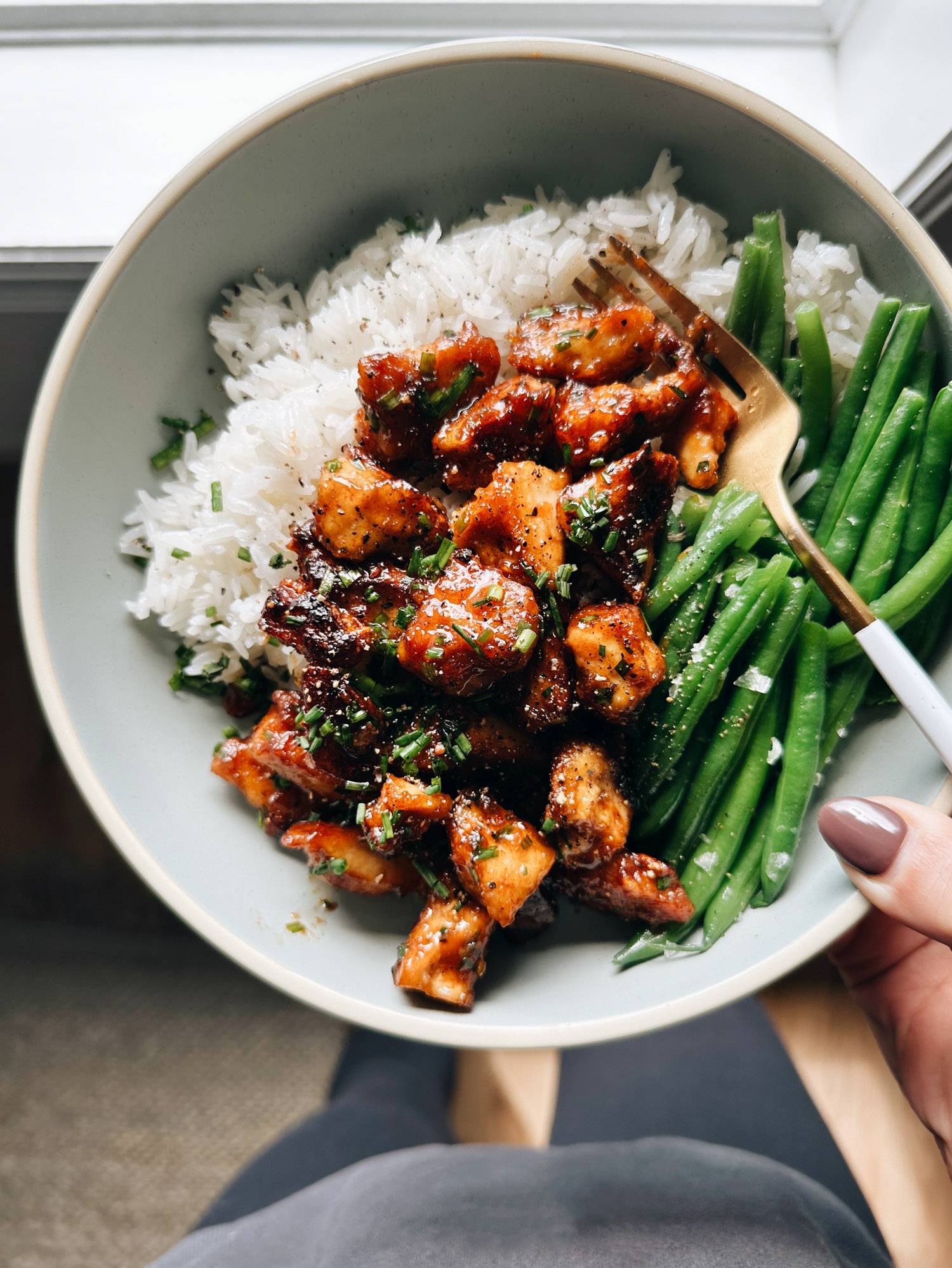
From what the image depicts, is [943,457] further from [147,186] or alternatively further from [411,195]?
[147,186]

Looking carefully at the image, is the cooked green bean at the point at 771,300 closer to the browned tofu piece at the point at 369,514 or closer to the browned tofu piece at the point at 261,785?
the browned tofu piece at the point at 369,514

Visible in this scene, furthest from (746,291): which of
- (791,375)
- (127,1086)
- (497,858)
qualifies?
(127,1086)

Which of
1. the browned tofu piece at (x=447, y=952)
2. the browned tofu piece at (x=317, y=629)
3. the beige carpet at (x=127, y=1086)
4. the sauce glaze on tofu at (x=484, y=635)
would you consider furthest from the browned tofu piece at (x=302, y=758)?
the beige carpet at (x=127, y=1086)

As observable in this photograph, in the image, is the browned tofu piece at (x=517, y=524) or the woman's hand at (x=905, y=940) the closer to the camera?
the woman's hand at (x=905, y=940)

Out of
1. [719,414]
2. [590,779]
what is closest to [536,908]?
[590,779]

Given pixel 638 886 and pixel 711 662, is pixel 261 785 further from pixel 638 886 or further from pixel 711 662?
pixel 711 662

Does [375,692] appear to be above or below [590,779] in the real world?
below
